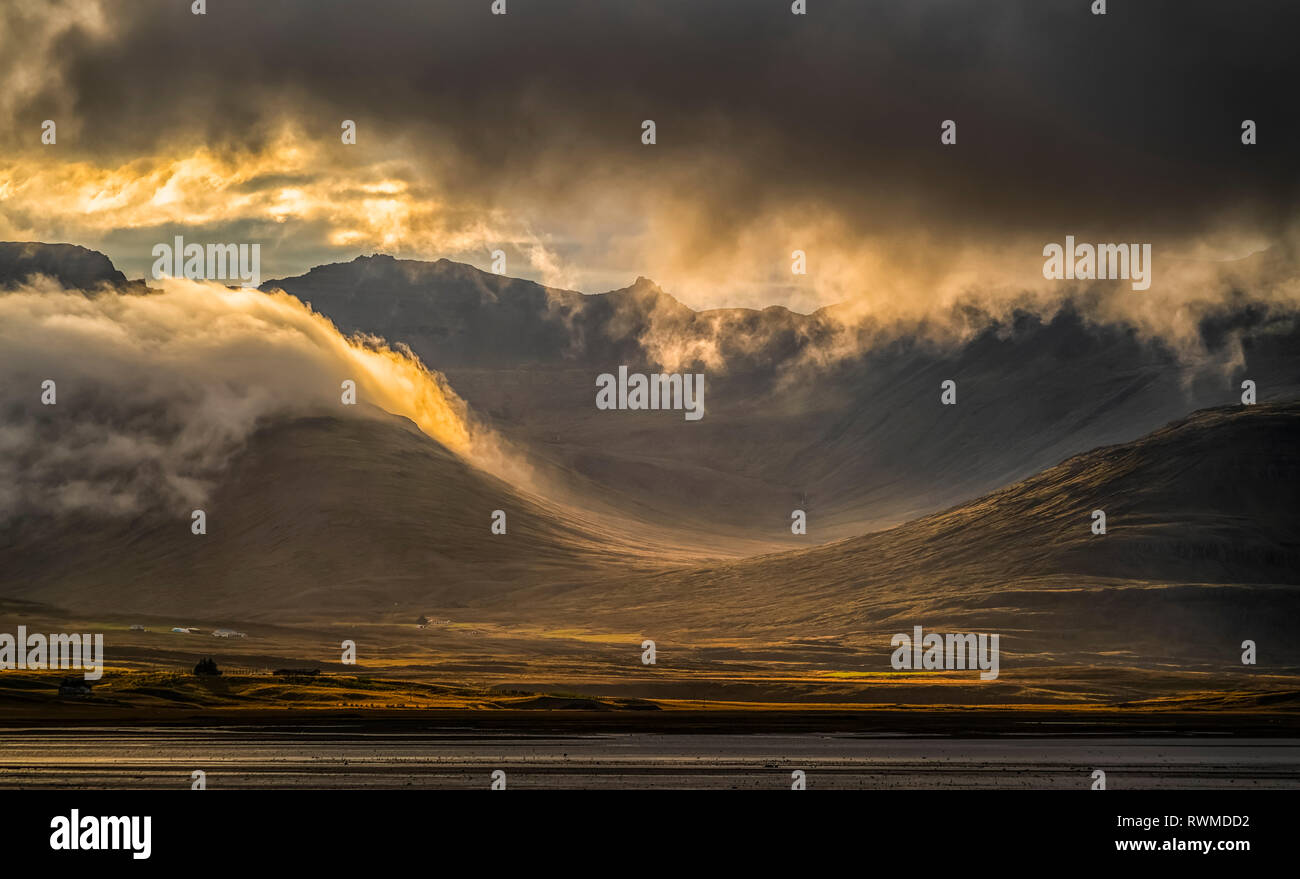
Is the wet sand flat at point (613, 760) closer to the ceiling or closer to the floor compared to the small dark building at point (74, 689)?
closer to the floor

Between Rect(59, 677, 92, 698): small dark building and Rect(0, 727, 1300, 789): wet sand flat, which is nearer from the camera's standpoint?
Rect(0, 727, 1300, 789): wet sand flat

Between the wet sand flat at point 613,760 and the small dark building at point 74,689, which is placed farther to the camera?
the small dark building at point 74,689

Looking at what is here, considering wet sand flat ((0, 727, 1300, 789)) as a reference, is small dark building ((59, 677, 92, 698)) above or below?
above

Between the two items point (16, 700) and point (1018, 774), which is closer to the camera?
point (1018, 774)

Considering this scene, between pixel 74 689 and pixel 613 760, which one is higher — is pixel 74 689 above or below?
above

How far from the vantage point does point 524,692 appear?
180 meters

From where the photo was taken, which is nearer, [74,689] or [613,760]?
[613,760]
